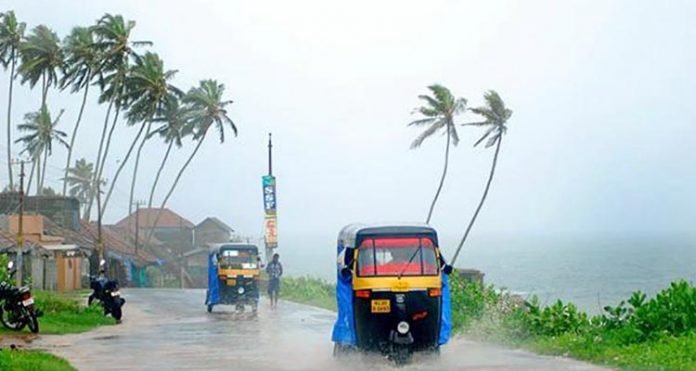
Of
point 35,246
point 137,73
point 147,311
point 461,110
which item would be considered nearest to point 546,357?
point 147,311

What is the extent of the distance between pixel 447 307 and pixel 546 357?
2.01 meters

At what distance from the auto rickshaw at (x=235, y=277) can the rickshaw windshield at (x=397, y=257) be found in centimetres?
1643

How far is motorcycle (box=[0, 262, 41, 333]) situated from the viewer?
22.7m

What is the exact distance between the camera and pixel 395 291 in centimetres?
1620

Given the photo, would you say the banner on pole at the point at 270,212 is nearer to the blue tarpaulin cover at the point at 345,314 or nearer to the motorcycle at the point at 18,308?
the motorcycle at the point at 18,308

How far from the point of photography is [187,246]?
9488 centimetres

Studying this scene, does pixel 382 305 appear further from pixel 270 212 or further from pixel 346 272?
pixel 270 212

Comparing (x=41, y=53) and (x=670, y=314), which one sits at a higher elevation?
(x=41, y=53)

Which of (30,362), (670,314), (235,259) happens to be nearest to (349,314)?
(30,362)

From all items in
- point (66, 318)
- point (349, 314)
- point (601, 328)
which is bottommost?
point (601, 328)

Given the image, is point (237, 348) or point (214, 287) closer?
point (237, 348)

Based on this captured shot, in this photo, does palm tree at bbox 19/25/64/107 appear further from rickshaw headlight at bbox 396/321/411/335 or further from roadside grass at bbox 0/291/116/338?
rickshaw headlight at bbox 396/321/411/335

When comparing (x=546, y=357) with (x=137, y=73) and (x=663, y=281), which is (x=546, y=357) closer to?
(x=137, y=73)

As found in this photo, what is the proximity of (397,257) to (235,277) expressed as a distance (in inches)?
665
